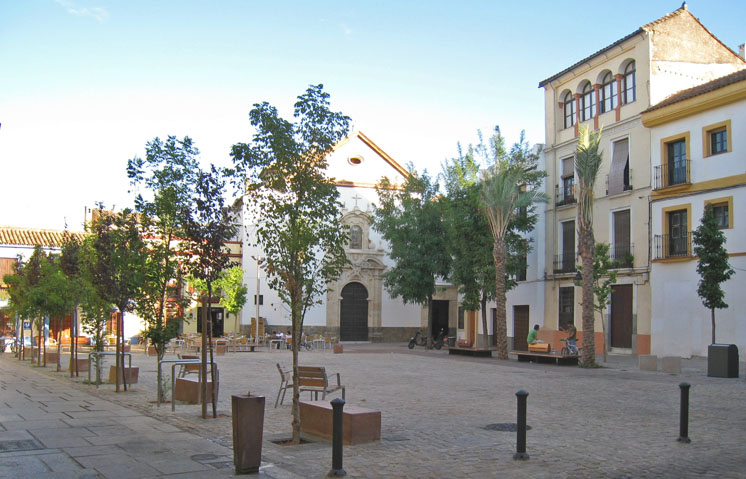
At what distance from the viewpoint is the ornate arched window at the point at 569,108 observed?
35125 mm

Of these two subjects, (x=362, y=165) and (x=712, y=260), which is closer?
(x=712, y=260)

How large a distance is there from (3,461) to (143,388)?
8.94 meters

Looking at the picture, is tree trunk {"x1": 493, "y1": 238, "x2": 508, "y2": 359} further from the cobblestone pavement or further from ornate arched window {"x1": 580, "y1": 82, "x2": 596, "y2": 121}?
ornate arched window {"x1": 580, "y1": 82, "x2": 596, "y2": 121}

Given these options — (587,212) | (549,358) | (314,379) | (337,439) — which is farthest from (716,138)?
(337,439)

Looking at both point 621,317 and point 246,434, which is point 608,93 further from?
point 246,434

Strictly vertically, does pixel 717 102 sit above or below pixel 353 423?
above

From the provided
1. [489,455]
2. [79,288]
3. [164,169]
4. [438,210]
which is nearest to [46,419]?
[164,169]

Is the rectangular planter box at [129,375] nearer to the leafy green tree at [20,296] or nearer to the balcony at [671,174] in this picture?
the leafy green tree at [20,296]

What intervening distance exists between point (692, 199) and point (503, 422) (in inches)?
776

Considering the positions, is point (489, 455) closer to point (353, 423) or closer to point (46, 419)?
point (353, 423)

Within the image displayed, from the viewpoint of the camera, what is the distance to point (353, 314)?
48594 millimetres

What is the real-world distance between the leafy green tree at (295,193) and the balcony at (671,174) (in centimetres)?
2201

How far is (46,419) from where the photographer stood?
10.8 meters

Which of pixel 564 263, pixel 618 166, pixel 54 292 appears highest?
pixel 618 166
